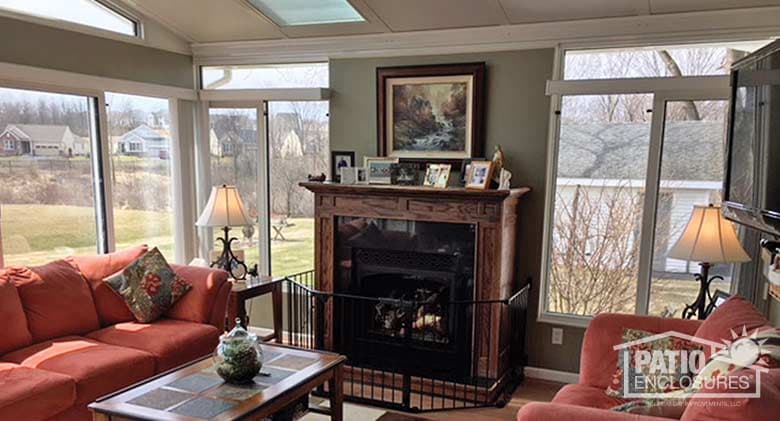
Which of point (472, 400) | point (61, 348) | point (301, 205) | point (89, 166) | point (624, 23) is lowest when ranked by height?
point (472, 400)

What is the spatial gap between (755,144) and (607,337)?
45.8 inches

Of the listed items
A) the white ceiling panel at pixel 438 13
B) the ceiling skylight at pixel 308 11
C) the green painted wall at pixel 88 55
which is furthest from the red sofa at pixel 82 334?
the white ceiling panel at pixel 438 13

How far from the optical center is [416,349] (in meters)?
4.13

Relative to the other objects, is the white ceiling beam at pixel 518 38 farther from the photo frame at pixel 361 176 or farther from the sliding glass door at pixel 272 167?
the photo frame at pixel 361 176

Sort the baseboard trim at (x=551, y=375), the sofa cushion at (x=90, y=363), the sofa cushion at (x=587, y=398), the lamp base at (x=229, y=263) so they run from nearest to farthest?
1. the sofa cushion at (x=587, y=398)
2. the sofa cushion at (x=90, y=363)
3. the baseboard trim at (x=551, y=375)
4. the lamp base at (x=229, y=263)

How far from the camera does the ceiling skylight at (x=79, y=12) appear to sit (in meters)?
3.65

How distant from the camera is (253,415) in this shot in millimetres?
2326

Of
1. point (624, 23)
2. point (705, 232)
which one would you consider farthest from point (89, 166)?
point (705, 232)

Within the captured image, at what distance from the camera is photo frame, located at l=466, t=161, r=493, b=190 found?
12.3 feet

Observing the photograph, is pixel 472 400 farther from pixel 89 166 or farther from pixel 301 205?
pixel 89 166

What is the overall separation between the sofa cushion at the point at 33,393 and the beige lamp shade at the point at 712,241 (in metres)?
3.40

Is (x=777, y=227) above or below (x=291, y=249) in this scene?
above

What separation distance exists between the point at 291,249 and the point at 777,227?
149 inches

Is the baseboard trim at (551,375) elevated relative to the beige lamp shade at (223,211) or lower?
lower
